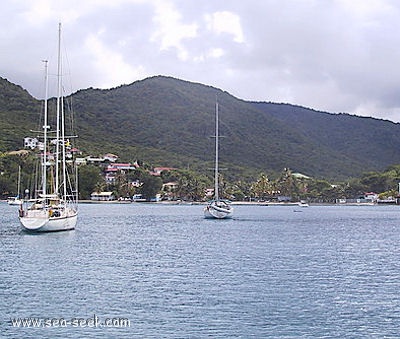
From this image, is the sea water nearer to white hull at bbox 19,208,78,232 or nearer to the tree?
white hull at bbox 19,208,78,232

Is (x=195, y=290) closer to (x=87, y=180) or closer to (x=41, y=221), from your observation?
(x=41, y=221)

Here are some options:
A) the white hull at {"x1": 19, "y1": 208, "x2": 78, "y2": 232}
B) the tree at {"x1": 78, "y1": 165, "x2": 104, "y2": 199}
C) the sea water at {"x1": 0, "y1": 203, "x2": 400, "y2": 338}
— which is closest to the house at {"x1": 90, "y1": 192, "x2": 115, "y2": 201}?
the tree at {"x1": 78, "y1": 165, "x2": 104, "y2": 199}

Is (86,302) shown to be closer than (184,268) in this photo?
Yes

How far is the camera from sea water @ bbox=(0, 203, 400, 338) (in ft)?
78.6

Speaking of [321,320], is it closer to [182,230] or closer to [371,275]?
[371,275]

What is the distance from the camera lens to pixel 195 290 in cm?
3092

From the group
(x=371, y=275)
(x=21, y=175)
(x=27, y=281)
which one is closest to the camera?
(x=27, y=281)

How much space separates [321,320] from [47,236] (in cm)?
3517

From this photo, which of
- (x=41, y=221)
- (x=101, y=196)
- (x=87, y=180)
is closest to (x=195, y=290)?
(x=41, y=221)

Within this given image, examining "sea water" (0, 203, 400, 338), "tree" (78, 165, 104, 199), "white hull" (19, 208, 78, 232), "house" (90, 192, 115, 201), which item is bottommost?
"sea water" (0, 203, 400, 338)

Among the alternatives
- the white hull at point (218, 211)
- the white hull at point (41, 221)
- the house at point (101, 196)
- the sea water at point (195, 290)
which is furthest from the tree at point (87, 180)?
the sea water at point (195, 290)

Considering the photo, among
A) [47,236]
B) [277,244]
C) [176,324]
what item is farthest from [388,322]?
[47,236]

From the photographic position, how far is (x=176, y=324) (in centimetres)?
2433

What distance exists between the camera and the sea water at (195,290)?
78.6 feet
